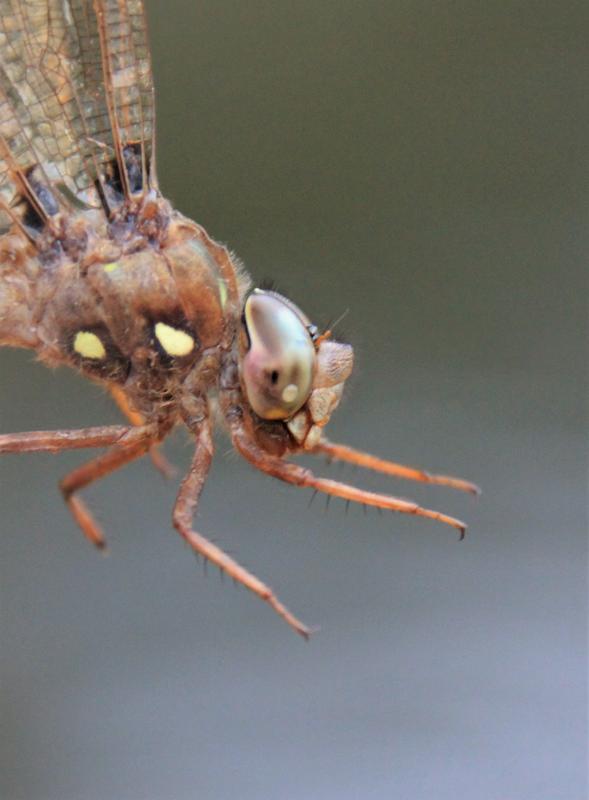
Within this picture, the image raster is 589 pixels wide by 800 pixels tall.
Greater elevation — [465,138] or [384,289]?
[465,138]

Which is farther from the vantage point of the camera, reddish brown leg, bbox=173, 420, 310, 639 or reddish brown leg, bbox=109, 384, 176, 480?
reddish brown leg, bbox=109, 384, 176, 480

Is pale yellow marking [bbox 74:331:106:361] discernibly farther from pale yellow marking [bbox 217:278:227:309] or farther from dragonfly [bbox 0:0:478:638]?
pale yellow marking [bbox 217:278:227:309]

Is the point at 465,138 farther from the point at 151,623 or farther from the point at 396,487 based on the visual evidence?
the point at 151,623

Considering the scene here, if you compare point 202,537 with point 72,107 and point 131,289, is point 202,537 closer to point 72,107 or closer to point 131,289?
point 131,289

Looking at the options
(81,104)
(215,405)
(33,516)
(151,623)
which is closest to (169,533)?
(151,623)

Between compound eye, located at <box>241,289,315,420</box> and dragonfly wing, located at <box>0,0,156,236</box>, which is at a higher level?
dragonfly wing, located at <box>0,0,156,236</box>

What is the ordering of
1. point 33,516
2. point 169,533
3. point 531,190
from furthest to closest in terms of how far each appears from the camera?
point 531,190 → point 33,516 → point 169,533

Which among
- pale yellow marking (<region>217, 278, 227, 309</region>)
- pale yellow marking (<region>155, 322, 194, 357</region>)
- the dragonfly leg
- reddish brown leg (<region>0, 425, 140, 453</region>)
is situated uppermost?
pale yellow marking (<region>217, 278, 227, 309</region>)

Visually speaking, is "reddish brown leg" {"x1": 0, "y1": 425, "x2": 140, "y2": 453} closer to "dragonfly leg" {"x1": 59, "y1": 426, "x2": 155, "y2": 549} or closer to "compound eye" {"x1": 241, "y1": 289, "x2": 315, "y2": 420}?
"dragonfly leg" {"x1": 59, "y1": 426, "x2": 155, "y2": 549}

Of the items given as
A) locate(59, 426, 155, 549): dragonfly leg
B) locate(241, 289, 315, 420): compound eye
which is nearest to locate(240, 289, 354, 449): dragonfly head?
locate(241, 289, 315, 420): compound eye
